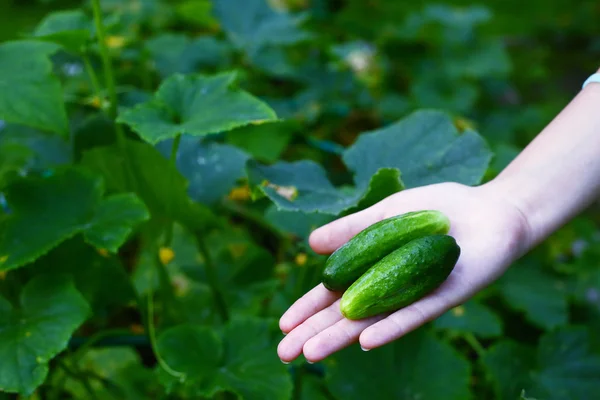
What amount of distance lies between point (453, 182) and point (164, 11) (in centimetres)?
233

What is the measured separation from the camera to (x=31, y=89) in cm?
138

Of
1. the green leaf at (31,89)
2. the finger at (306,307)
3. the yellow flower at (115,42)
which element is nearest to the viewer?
the finger at (306,307)

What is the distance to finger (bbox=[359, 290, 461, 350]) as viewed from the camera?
1.09 metres

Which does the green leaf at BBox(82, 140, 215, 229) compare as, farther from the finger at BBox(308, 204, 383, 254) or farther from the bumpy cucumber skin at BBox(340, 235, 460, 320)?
the bumpy cucumber skin at BBox(340, 235, 460, 320)

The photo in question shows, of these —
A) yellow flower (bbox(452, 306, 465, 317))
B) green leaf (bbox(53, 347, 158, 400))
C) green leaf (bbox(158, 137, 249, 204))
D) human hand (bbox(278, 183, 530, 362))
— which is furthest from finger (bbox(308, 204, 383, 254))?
green leaf (bbox(53, 347, 158, 400))

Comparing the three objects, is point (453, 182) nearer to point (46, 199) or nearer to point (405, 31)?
point (46, 199)

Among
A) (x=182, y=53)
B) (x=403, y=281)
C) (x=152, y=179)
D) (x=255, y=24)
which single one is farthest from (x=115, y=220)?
(x=255, y=24)

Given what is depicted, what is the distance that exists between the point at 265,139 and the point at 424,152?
94 centimetres

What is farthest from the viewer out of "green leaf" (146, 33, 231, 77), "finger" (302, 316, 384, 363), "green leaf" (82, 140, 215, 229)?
"green leaf" (146, 33, 231, 77)

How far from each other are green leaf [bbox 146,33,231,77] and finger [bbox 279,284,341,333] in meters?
1.61

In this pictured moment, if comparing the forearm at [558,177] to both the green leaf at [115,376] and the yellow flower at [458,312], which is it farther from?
the green leaf at [115,376]

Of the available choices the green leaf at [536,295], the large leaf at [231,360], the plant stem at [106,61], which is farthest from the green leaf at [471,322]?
the plant stem at [106,61]

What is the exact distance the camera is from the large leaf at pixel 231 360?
4.41ft

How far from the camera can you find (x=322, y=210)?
134cm
